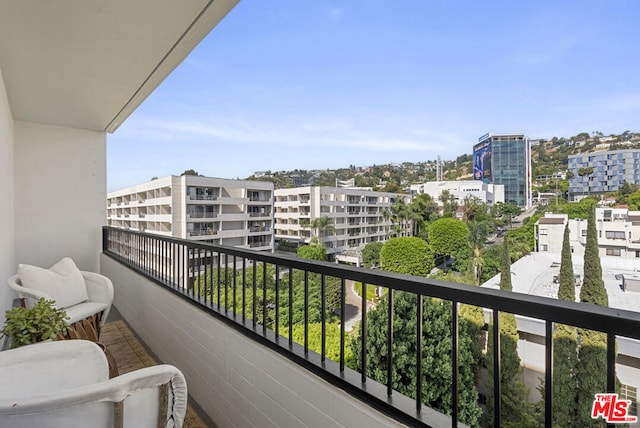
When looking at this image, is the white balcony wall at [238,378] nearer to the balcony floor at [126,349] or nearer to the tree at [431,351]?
the balcony floor at [126,349]

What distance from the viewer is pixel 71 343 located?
136 cm

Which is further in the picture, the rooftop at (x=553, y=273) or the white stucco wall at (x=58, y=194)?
the rooftop at (x=553, y=273)

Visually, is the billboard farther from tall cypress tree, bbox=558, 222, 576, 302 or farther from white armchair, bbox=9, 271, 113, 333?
white armchair, bbox=9, 271, 113, 333

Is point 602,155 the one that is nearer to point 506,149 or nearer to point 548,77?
point 506,149

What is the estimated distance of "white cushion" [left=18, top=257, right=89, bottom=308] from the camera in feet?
8.20

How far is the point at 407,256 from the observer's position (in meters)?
11.1

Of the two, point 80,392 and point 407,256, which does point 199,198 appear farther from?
point 80,392

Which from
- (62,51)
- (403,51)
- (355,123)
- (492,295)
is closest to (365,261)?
(62,51)

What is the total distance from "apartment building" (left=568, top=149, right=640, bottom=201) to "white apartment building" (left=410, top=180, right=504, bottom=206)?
2.13 m

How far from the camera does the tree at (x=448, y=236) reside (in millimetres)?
11625

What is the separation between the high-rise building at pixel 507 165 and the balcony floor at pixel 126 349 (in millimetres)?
9368

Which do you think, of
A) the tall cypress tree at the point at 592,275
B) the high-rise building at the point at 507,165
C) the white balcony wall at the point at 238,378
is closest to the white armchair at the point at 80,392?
the white balcony wall at the point at 238,378

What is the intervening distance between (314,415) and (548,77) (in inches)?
991

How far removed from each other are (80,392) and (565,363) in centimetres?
246
